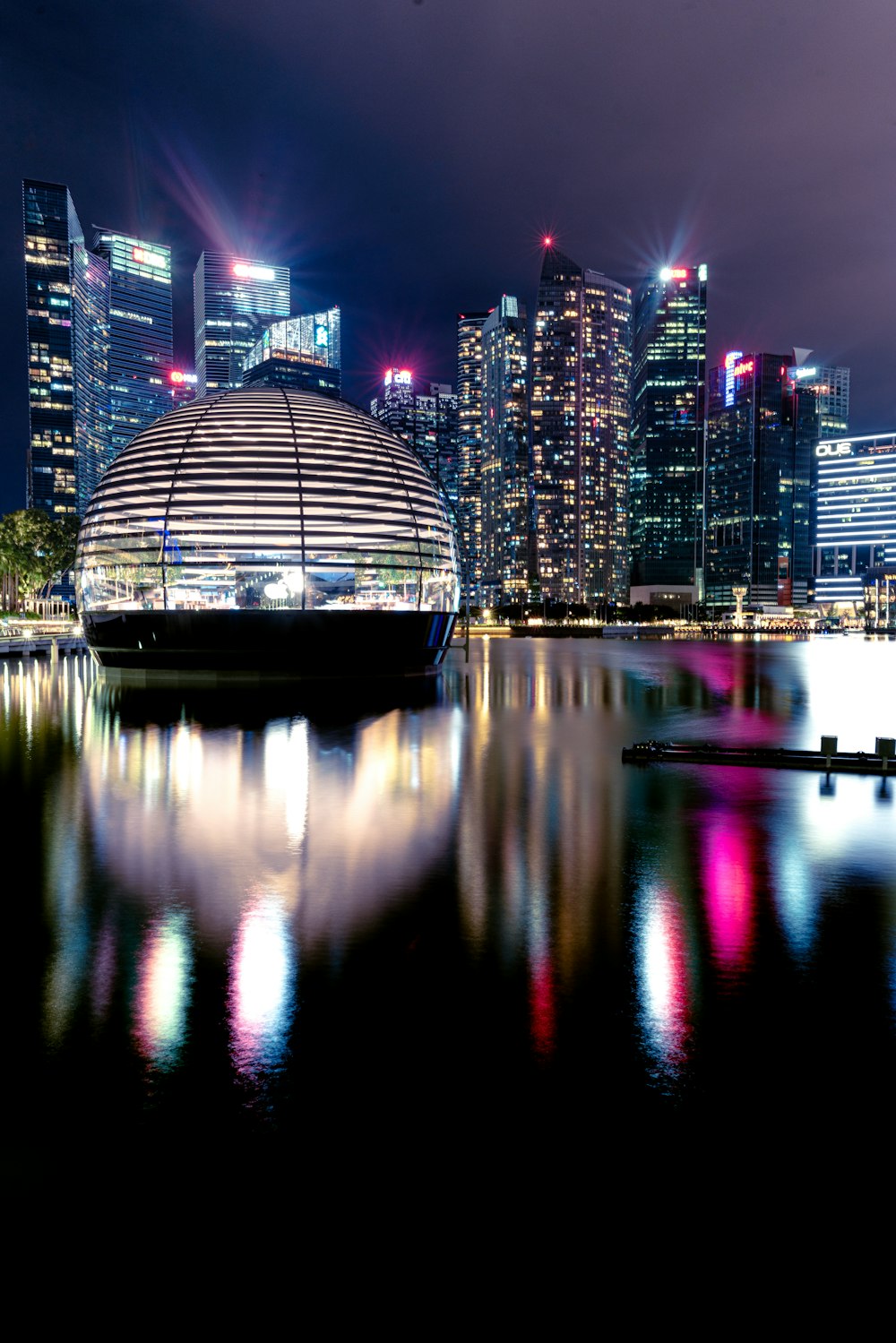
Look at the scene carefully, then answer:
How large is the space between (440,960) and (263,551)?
116 feet

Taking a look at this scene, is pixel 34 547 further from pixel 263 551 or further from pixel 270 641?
pixel 270 641

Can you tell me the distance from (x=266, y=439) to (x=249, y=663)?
11.8 m

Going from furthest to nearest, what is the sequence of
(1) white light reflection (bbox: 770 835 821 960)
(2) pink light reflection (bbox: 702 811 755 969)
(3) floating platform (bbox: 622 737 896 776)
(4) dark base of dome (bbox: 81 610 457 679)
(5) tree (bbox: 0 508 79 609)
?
(5) tree (bbox: 0 508 79 609)
(4) dark base of dome (bbox: 81 610 457 679)
(3) floating platform (bbox: 622 737 896 776)
(1) white light reflection (bbox: 770 835 821 960)
(2) pink light reflection (bbox: 702 811 755 969)

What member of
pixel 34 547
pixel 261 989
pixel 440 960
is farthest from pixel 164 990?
pixel 34 547

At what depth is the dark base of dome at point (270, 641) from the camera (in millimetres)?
39406

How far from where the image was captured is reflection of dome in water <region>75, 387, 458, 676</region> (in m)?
40.3

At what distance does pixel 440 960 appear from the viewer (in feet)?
26.3

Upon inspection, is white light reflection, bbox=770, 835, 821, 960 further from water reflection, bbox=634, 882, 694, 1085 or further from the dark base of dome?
the dark base of dome

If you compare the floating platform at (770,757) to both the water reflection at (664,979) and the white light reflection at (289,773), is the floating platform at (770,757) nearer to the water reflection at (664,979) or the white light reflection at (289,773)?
the white light reflection at (289,773)

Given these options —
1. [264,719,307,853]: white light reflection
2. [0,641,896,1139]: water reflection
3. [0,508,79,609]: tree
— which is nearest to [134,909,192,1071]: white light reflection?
[0,641,896,1139]: water reflection

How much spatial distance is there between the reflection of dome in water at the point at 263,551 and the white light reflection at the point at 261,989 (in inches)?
1227

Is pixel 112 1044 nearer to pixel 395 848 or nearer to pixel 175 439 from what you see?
pixel 395 848

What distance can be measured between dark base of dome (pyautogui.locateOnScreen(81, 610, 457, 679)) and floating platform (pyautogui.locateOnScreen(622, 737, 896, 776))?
22286 mm

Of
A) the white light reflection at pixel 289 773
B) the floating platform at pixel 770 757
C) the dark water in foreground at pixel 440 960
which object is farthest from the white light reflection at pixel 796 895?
the floating platform at pixel 770 757
